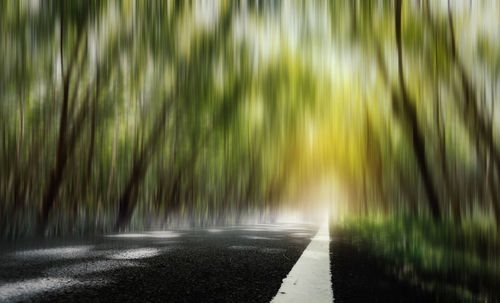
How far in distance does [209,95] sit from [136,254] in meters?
11.7

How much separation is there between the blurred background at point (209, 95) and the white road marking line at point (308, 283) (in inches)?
72.9

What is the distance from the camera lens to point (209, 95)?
1698 cm

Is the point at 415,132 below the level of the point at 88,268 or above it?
above

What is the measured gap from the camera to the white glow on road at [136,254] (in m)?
5.30

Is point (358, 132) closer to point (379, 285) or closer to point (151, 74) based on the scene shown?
point (151, 74)

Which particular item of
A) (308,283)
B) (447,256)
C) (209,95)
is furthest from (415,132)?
(308,283)

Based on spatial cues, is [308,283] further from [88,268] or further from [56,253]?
[56,253]

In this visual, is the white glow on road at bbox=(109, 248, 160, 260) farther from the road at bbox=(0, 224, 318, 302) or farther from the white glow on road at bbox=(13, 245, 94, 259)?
the white glow on road at bbox=(13, 245, 94, 259)

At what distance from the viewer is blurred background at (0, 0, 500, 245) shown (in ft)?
36.1

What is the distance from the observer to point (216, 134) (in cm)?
2002

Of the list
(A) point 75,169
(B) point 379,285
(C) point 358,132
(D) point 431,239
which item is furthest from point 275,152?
(B) point 379,285

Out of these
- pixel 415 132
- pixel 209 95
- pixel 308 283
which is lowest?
pixel 308 283

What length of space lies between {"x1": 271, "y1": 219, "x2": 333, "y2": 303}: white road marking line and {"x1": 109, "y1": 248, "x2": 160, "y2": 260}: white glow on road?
160cm

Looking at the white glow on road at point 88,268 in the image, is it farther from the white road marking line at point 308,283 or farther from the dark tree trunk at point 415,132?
the dark tree trunk at point 415,132
